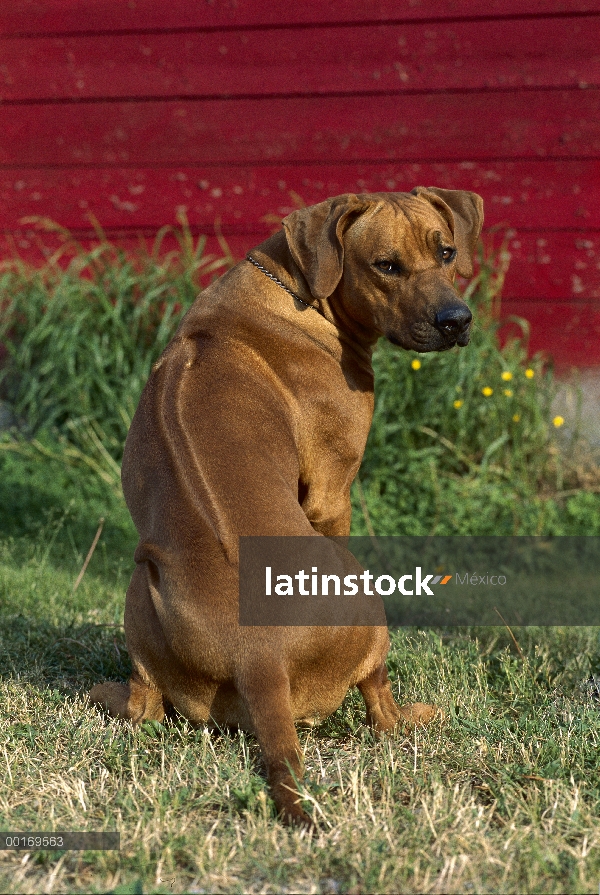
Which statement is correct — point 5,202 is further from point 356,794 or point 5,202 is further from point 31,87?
point 356,794

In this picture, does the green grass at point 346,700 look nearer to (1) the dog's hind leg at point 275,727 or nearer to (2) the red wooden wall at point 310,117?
(1) the dog's hind leg at point 275,727

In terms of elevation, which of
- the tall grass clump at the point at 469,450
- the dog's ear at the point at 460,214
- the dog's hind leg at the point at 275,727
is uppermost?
the dog's ear at the point at 460,214

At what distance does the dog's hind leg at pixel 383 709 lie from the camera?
9.42 ft

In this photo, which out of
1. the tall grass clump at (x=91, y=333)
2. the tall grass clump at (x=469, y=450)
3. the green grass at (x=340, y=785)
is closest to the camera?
the green grass at (x=340, y=785)

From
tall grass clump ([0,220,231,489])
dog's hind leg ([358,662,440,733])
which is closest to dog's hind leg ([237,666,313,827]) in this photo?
dog's hind leg ([358,662,440,733])

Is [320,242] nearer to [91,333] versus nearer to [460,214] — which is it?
[460,214]

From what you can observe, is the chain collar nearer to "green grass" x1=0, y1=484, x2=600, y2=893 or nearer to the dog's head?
the dog's head

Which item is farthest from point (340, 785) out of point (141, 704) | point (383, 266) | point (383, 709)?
point (383, 266)

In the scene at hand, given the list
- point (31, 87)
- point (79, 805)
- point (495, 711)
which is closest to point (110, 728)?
point (79, 805)

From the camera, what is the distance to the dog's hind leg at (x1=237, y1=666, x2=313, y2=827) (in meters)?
2.38

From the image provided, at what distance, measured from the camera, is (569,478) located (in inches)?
230

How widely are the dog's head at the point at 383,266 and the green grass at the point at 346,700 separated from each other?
1179mm

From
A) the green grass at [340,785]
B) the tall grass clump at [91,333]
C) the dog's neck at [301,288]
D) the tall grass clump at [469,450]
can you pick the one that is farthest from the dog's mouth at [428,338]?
the tall grass clump at [91,333]

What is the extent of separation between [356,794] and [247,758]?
12.5 inches
